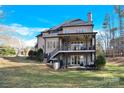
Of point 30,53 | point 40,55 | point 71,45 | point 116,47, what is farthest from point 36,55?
point 71,45

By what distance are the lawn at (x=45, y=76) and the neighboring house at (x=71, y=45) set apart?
597 mm

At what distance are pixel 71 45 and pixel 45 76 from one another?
2288 mm

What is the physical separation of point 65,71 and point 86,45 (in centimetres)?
135

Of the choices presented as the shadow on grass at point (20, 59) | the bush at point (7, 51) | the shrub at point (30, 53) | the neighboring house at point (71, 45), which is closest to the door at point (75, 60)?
the neighboring house at point (71, 45)

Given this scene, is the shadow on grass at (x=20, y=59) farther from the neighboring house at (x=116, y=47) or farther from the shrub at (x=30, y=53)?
the neighboring house at (x=116, y=47)

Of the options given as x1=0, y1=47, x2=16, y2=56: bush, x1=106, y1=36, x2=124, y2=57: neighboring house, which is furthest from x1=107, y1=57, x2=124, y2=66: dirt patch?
x1=0, y1=47, x2=16, y2=56: bush

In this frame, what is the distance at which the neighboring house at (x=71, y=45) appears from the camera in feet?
25.1

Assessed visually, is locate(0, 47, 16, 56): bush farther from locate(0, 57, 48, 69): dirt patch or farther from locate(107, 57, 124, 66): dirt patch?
locate(107, 57, 124, 66): dirt patch

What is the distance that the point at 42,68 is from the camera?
718cm

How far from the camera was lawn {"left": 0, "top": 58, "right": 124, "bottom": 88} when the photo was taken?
19.7 ft

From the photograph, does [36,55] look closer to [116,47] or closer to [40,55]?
[40,55]

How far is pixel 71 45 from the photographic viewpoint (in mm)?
8828
